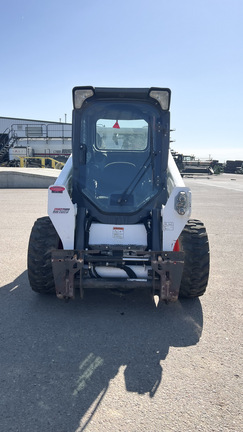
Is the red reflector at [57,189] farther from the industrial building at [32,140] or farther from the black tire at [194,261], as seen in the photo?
the industrial building at [32,140]

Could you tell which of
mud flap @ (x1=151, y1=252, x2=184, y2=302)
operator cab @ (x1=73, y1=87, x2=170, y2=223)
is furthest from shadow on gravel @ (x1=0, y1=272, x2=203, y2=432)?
operator cab @ (x1=73, y1=87, x2=170, y2=223)

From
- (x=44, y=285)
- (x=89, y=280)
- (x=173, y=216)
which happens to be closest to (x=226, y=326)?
(x=173, y=216)

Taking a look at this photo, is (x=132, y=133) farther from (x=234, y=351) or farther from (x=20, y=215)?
(x=20, y=215)

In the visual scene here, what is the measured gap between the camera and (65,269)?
11.7 ft

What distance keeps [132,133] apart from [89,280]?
206 centimetres

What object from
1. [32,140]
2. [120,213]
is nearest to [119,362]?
[120,213]

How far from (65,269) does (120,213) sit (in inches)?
39.7

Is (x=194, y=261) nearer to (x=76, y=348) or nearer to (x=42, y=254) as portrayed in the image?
(x=76, y=348)

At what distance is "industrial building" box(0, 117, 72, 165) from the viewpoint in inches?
→ 1302

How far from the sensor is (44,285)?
4.08 meters

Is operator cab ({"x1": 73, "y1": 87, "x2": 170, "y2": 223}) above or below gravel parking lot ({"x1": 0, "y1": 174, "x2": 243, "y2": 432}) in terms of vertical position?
above

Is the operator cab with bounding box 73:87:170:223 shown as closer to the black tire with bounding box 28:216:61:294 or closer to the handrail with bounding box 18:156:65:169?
the black tire with bounding box 28:216:61:294

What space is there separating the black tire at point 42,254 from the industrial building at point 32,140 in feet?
96.4

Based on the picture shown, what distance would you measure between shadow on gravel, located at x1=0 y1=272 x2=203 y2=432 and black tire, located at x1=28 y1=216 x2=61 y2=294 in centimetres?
29
